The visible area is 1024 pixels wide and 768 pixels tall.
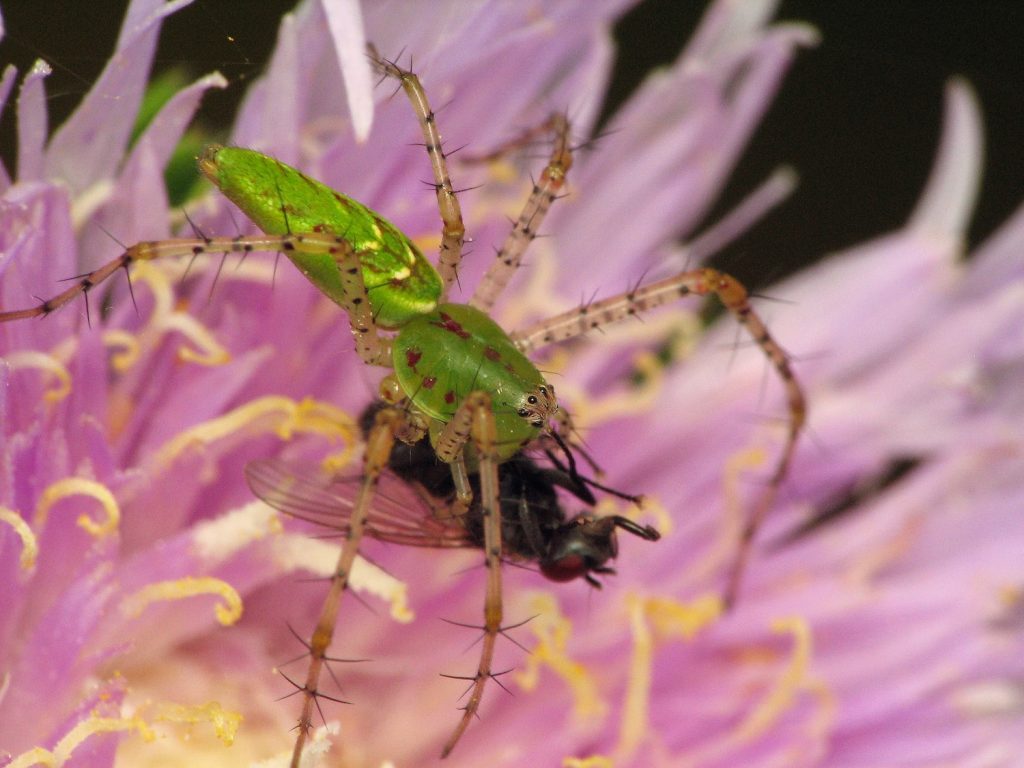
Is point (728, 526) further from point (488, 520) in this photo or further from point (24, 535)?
point (24, 535)

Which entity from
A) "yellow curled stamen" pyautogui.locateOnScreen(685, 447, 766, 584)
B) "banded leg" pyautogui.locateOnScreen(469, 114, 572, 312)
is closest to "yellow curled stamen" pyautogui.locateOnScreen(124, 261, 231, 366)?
"banded leg" pyautogui.locateOnScreen(469, 114, 572, 312)

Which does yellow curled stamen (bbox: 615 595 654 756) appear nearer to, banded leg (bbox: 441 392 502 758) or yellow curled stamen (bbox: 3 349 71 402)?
banded leg (bbox: 441 392 502 758)

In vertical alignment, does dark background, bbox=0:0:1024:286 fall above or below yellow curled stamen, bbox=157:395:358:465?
above

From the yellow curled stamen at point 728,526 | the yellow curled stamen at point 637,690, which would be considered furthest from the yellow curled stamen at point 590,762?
the yellow curled stamen at point 728,526

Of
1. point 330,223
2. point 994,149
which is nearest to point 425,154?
point 330,223

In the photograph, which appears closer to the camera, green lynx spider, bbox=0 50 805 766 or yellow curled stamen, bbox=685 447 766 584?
green lynx spider, bbox=0 50 805 766

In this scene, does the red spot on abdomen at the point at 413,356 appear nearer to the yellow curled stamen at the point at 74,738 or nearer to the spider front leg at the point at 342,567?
the spider front leg at the point at 342,567

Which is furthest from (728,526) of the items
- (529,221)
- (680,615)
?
(529,221)

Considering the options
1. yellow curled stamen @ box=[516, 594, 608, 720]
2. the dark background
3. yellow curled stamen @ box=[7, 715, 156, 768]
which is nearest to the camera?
yellow curled stamen @ box=[7, 715, 156, 768]
